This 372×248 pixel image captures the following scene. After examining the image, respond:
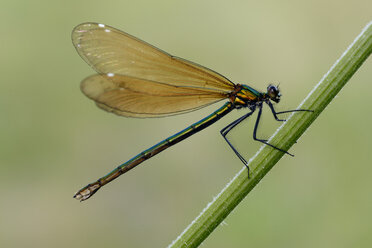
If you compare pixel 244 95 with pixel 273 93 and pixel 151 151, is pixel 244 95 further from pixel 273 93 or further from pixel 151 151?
pixel 151 151

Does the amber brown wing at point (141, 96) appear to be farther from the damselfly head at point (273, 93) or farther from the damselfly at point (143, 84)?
the damselfly head at point (273, 93)

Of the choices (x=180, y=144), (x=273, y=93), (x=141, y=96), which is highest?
(x=141, y=96)

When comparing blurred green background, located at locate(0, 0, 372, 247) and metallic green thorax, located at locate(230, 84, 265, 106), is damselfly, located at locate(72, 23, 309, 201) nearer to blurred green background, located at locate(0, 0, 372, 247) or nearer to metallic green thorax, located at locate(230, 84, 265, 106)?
metallic green thorax, located at locate(230, 84, 265, 106)

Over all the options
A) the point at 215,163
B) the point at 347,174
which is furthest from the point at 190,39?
the point at 347,174

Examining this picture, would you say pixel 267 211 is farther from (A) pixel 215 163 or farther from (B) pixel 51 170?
(B) pixel 51 170

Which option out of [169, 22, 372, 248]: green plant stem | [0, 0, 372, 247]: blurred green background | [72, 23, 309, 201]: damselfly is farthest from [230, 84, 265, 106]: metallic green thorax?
[169, 22, 372, 248]: green plant stem

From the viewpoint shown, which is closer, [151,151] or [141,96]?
[141,96]

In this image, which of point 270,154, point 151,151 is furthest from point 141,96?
point 270,154

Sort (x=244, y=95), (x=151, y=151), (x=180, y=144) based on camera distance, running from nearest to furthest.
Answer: (x=151, y=151) → (x=244, y=95) → (x=180, y=144)
